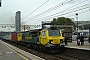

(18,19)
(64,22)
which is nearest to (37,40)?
(64,22)

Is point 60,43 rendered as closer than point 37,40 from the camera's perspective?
Yes

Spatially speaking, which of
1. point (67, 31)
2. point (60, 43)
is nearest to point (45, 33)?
point (60, 43)

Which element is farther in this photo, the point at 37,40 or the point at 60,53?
the point at 37,40

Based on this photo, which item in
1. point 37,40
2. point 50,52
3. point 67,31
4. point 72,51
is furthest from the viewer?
point 67,31

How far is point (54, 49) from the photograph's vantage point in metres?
22.6

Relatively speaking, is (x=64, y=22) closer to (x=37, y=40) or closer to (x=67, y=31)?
(x=67, y=31)

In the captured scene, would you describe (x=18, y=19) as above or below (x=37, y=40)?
above

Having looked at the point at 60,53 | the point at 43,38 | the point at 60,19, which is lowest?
the point at 60,53

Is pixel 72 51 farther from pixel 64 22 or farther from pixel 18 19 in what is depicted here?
pixel 18 19

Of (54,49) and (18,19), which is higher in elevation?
(18,19)

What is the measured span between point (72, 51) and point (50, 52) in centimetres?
263

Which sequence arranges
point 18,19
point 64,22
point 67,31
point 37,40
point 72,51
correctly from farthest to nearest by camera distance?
point 18,19, point 64,22, point 67,31, point 37,40, point 72,51

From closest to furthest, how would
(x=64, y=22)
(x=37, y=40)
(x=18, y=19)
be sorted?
(x=37, y=40), (x=64, y=22), (x=18, y=19)

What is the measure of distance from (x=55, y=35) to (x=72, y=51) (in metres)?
3.13
